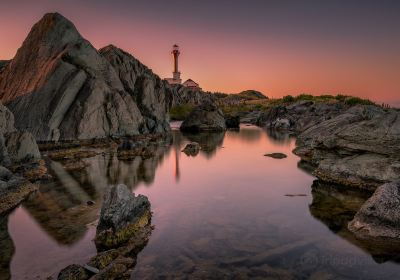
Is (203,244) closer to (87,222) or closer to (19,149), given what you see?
(87,222)

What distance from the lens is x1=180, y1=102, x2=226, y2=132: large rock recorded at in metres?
83.2

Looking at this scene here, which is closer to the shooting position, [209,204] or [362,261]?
[362,261]

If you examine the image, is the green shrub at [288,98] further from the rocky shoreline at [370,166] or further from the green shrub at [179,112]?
the rocky shoreline at [370,166]

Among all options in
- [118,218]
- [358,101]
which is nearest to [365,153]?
[118,218]

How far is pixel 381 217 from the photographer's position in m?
15.0

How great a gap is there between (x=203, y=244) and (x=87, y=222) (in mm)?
6254

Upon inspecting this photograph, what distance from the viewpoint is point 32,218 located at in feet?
56.3

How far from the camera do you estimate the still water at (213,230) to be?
40.1 feet

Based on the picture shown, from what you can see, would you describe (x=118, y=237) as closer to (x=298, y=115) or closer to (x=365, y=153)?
(x=365, y=153)

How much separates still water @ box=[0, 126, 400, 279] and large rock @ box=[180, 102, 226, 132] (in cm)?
5411

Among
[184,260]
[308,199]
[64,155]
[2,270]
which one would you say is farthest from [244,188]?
[64,155]

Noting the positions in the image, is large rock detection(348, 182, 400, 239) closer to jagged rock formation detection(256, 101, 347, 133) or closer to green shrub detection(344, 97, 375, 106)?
jagged rock formation detection(256, 101, 347, 133)

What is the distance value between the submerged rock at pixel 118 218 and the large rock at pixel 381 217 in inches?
406

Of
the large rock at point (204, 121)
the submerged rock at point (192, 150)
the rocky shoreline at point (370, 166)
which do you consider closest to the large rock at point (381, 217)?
the rocky shoreline at point (370, 166)
